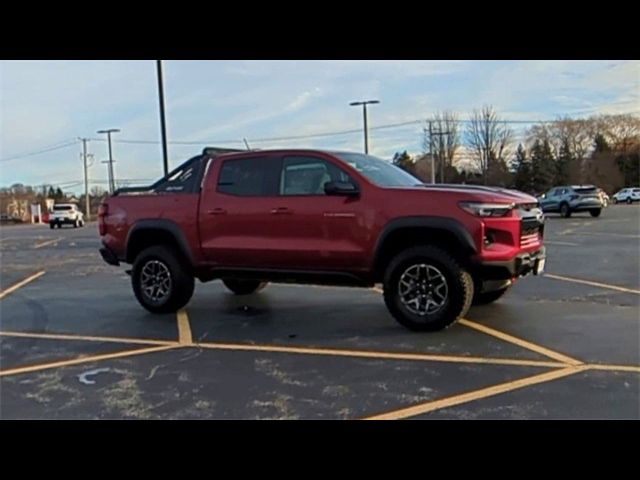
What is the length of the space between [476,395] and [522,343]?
5.41ft

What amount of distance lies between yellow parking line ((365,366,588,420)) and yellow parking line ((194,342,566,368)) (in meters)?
0.22

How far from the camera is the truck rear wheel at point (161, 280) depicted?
7512mm

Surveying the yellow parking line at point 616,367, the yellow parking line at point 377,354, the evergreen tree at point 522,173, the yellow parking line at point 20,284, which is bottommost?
the yellow parking line at point 616,367

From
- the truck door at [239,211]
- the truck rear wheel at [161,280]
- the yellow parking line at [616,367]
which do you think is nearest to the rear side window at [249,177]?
the truck door at [239,211]

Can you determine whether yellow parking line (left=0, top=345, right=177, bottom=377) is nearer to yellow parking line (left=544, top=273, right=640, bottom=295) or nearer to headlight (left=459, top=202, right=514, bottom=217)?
headlight (left=459, top=202, right=514, bottom=217)

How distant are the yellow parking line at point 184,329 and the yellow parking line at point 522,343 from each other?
298 centimetres

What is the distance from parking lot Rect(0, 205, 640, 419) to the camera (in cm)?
414

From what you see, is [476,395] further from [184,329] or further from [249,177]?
[249,177]

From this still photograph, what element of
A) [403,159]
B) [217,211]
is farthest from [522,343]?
[403,159]

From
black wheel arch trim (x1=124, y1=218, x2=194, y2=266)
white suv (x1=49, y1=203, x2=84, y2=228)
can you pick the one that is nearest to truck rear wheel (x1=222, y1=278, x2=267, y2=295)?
black wheel arch trim (x1=124, y1=218, x2=194, y2=266)

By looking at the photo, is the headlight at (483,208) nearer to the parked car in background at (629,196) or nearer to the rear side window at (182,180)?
the rear side window at (182,180)

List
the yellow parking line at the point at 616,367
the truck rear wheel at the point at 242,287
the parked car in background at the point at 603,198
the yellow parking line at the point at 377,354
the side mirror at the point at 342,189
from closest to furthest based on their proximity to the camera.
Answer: the yellow parking line at the point at 616,367, the yellow parking line at the point at 377,354, the side mirror at the point at 342,189, the truck rear wheel at the point at 242,287, the parked car in background at the point at 603,198

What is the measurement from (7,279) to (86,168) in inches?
2405

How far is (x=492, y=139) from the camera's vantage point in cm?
7894
